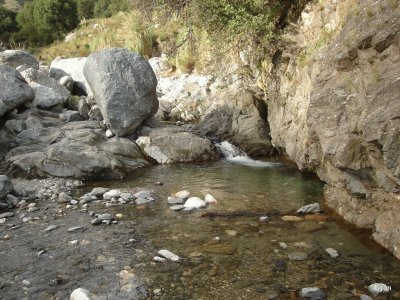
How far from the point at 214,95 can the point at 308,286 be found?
1218 cm

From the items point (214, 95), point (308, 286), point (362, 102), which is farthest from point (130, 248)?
point (214, 95)

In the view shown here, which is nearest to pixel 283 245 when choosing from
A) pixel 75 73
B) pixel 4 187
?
pixel 4 187

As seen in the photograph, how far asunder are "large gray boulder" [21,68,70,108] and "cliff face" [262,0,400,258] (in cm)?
1048

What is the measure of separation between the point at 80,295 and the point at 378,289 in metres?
3.52

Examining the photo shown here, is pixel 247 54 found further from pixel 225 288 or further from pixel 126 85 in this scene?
A: pixel 225 288

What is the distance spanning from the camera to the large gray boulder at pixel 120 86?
41.0 feet

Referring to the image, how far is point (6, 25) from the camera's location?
4294 cm

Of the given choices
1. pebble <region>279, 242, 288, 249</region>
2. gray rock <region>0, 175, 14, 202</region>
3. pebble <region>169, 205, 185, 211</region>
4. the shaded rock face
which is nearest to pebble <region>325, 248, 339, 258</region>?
pebble <region>279, 242, 288, 249</region>

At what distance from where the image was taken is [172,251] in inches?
240

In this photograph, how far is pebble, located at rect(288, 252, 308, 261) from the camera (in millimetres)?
5762

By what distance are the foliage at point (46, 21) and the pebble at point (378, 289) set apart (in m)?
39.8

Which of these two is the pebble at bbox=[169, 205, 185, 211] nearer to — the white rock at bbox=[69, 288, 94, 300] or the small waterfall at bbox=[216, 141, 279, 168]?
the white rock at bbox=[69, 288, 94, 300]

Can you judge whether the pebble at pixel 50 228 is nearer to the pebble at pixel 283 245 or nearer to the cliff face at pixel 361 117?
the pebble at pixel 283 245

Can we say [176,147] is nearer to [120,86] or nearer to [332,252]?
[120,86]
